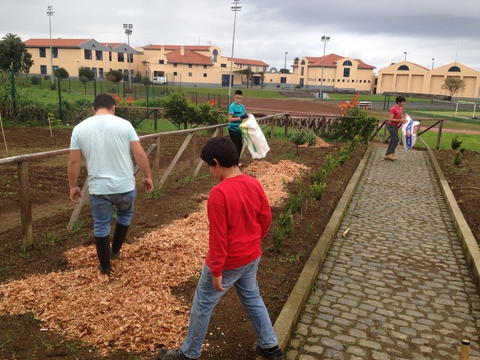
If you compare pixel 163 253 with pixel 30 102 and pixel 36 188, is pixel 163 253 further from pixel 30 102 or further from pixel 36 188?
pixel 30 102

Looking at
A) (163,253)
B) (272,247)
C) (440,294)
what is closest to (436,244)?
(440,294)

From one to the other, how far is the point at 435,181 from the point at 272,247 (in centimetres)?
626

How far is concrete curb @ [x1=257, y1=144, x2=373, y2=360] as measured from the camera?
3.34 m

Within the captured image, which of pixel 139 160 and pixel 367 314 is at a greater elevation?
pixel 139 160

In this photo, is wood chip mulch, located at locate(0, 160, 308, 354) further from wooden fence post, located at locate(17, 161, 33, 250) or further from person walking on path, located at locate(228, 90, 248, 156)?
person walking on path, located at locate(228, 90, 248, 156)

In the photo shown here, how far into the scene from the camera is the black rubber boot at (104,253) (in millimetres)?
3889

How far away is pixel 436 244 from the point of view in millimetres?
5750

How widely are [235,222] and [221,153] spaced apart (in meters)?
0.43

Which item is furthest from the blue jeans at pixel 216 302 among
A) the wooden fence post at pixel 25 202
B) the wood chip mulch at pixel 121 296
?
the wooden fence post at pixel 25 202

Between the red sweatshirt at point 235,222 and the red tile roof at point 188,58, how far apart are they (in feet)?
268

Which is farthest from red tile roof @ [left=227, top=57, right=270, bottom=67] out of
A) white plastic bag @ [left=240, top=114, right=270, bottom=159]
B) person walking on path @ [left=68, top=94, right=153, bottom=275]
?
person walking on path @ [left=68, top=94, right=153, bottom=275]

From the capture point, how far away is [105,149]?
12.1ft

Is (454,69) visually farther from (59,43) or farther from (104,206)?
(104,206)

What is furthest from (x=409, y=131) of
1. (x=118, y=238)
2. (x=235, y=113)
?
(x=118, y=238)
